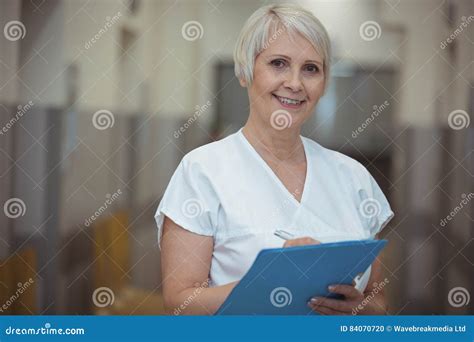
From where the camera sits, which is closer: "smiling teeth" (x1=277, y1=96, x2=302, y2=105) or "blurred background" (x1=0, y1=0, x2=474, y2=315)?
"smiling teeth" (x1=277, y1=96, x2=302, y2=105)

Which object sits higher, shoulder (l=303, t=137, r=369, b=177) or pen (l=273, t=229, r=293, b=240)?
shoulder (l=303, t=137, r=369, b=177)

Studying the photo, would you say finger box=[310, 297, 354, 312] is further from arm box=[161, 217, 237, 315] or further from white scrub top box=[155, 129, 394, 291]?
arm box=[161, 217, 237, 315]

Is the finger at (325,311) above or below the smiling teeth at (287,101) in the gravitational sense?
below

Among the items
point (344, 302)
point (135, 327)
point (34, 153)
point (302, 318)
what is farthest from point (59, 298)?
point (344, 302)

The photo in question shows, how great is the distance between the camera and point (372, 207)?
1.63 meters

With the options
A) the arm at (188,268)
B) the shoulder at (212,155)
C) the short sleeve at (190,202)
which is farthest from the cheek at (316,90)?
the arm at (188,268)

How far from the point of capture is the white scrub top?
1464 mm

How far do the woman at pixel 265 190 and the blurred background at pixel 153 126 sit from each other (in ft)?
0.34

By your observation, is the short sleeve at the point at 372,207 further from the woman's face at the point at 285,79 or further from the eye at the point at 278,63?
the eye at the point at 278,63

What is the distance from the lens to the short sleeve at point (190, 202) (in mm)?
1446

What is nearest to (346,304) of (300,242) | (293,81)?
(300,242)

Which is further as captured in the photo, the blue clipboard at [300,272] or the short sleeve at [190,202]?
the short sleeve at [190,202]

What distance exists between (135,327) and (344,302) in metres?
0.58

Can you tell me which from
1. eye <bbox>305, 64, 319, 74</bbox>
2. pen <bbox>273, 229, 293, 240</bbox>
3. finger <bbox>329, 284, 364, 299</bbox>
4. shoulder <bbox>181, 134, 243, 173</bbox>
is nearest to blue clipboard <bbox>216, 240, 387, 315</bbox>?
finger <bbox>329, 284, 364, 299</bbox>
